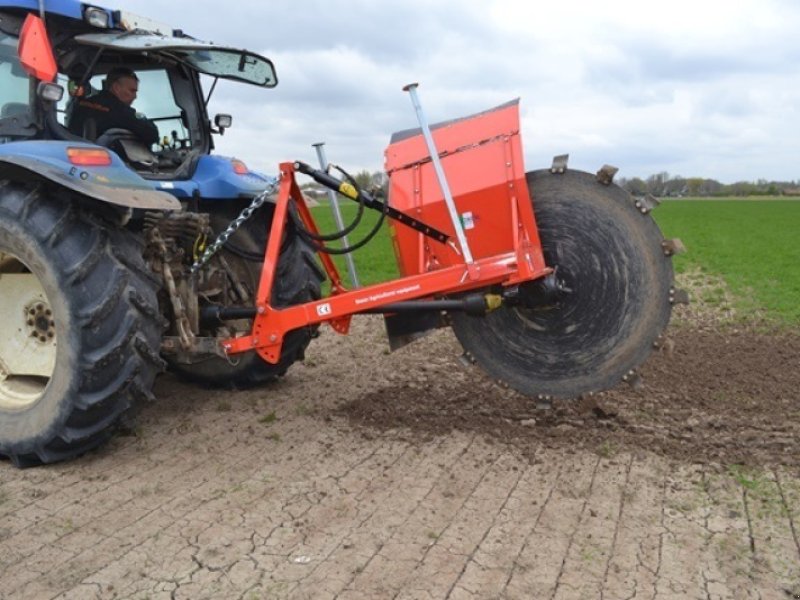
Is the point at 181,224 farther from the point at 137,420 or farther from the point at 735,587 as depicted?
the point at 735,587

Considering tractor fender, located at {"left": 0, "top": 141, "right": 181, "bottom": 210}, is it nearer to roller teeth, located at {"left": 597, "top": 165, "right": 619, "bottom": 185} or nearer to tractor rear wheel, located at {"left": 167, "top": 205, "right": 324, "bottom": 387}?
tractor rear wheel, located at {"left": 167, "top": 205, "right": 324, "bottom": 387}

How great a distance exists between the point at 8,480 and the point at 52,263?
103 centimetres

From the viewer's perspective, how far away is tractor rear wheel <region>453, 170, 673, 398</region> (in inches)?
149

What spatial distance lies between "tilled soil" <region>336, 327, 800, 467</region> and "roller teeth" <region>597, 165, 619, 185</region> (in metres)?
0.88

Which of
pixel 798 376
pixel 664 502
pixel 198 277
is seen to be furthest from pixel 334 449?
pixel 798 376

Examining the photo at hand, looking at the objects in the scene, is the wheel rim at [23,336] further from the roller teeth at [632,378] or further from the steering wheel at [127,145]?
the roller teeth at [632,378]

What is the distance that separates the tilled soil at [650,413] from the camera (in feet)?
12.7

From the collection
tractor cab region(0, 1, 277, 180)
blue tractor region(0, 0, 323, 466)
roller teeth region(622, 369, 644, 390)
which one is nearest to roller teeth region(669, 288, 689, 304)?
roller teeth region(622, 369, 644, 390)

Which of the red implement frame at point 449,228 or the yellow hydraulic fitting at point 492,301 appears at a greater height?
the red implement frame at point 449,228

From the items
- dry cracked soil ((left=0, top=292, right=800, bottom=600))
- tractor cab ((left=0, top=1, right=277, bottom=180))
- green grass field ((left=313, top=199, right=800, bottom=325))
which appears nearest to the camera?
dry cracked soil ((left=0, top=292, right=800, bottom=600))

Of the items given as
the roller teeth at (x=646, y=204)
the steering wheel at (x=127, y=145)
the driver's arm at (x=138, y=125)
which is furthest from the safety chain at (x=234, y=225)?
the roller teeth at (x=646, y=204)

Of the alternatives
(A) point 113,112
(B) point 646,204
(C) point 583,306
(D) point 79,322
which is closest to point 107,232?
(D) point 79,322

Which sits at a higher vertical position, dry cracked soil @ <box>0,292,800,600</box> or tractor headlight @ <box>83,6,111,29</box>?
tractor headlight @ <box>83,6,111,29</box>

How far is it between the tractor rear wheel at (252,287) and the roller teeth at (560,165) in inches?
65.7
